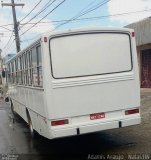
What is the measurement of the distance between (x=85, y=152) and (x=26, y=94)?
3570mm

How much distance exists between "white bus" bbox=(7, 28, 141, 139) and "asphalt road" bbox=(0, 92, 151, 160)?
0.67m

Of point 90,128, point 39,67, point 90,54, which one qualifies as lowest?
point 90,128

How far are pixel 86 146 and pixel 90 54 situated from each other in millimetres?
2648

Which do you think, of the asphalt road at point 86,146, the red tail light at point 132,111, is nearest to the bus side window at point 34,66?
the asphalt road at point 86,146

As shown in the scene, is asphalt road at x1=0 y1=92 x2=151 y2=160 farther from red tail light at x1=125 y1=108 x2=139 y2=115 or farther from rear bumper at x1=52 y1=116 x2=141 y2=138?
red tail light at x1=125 y1=108 x2=139 y2=115

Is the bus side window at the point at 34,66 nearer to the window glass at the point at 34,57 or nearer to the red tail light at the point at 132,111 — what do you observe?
the window glass at the point at 34,57

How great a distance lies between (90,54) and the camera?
918 centimetres

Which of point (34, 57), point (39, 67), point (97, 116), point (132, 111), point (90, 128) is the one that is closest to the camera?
point (90, 128)

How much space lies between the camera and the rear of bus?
8922mm

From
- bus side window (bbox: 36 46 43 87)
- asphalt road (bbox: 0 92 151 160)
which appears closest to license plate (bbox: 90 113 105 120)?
asphalt road (bbox: 0 92 151 160)

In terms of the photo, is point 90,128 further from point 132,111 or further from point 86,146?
point 86,146

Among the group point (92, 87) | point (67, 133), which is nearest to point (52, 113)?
point (67, 133)

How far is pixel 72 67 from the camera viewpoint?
9023 mm

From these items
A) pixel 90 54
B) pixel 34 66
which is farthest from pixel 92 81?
pixel 34 66
